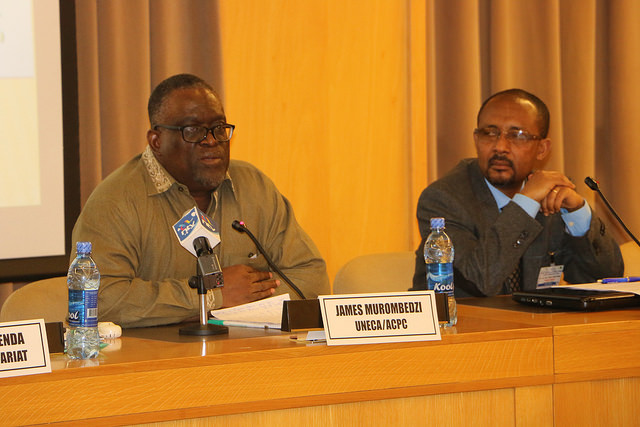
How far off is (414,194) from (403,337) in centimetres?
226

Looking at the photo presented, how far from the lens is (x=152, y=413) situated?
4.75 ft

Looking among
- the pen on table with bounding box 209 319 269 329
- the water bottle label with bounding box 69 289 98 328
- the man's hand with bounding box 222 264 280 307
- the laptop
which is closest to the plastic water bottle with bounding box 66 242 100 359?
the water bottle label with bounding box 69 289 98 328

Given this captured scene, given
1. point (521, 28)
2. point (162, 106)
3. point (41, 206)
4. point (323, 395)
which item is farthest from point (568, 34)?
point (323, 395)

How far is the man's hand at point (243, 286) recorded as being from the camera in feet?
7.68

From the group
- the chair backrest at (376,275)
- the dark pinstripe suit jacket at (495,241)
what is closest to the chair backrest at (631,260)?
the dark pinstripe suit jacket at (495,241)

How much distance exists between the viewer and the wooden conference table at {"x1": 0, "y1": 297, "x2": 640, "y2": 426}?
1.42 metres

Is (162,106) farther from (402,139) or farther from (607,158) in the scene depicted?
(607,158)

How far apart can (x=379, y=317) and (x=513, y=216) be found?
108 centimetres

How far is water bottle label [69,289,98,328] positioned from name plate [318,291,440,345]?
0.47m

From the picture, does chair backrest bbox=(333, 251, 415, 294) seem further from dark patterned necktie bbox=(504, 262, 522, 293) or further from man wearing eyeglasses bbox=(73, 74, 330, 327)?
dark patterned necktie bbox=(504, 262, 522, 293)

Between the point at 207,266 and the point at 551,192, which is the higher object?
the point at 551,192

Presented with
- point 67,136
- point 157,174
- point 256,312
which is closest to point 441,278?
point 256,312

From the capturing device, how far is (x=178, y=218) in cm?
258

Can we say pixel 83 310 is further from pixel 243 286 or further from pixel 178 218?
pixel 178 218
